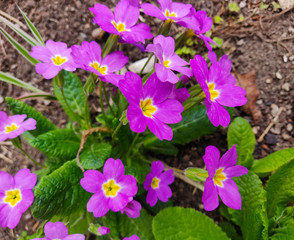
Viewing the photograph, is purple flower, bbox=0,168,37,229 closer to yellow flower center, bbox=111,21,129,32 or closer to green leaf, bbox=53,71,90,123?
green leaf, bbox=53,71,90,123

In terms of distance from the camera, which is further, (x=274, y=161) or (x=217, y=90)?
(x=274, y=161)

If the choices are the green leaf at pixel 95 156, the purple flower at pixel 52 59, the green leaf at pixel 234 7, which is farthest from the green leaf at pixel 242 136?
the purple flower at pixel 52 59

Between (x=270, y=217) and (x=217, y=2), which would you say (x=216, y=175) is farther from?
(x=217, y=2)

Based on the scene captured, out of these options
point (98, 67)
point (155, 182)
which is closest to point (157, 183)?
point (155, 182)

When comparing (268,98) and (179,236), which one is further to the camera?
(268,98)

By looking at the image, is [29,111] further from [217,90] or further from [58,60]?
[217,90]

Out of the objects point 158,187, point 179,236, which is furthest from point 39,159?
point 179,236

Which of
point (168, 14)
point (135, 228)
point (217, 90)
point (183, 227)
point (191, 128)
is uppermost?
point (168, 14)
